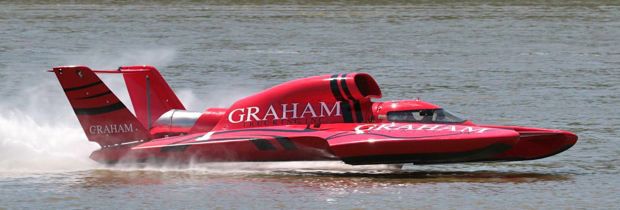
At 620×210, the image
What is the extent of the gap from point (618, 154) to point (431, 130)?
455 cm

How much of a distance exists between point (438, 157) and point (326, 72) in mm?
18717

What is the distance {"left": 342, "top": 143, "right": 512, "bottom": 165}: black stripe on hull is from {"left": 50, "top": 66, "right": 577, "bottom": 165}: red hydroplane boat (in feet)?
0.05

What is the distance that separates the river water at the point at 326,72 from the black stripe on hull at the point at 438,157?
336 millimetres

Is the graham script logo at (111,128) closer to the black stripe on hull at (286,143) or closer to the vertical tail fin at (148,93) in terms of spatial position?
the vertical tail fin at (148,93)

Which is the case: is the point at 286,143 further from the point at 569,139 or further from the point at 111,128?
the point at 569,139

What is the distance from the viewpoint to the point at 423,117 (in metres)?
21.2

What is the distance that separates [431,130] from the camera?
20.6 meters

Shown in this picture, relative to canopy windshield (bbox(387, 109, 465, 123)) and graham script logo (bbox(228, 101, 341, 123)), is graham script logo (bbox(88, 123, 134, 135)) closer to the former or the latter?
graham script logo (bbox(228, 101, 341, 123))

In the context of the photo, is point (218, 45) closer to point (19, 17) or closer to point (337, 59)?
point (337, 59)

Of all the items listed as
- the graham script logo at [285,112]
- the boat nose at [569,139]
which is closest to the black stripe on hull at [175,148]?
the graham script logo at [285,112]

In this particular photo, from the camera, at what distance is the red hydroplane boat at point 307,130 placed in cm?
2045

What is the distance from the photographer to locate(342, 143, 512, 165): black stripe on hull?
20.3 m

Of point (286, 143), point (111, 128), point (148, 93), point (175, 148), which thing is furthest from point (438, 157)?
point (111, 128)

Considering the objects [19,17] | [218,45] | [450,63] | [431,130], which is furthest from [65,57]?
[431,130]
